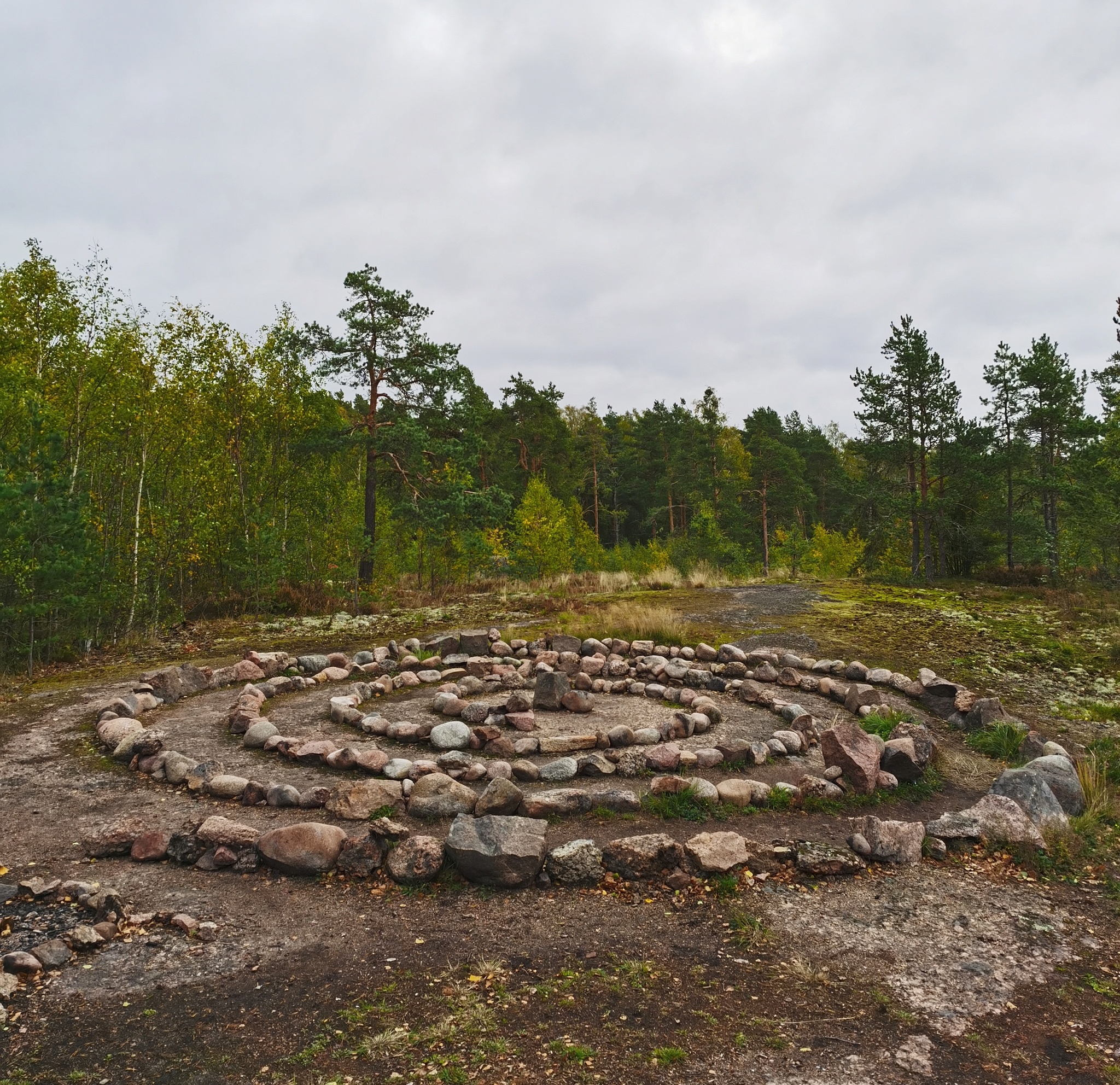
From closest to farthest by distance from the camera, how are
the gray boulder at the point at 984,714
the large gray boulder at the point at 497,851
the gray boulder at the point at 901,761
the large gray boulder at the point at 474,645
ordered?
the large gray boulder at the point at 497,851, the gray boulder at the point at 901,761, the gray boulder at the point at 984,714, the large gray boulder at the point at 474,645

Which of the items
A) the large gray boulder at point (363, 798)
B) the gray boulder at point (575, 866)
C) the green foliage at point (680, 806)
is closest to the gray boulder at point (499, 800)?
the large gray boulder at point (363, 798)

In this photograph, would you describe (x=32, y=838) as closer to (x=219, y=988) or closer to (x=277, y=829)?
(x=277, y=829)

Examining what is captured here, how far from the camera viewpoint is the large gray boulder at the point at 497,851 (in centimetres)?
482

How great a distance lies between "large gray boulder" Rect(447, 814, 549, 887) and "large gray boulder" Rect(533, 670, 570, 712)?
4.62 m

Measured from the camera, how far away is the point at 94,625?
48.7 ft

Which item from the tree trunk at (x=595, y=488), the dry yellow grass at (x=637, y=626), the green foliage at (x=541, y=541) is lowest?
the dry yellow grass at (x=637, y=626)

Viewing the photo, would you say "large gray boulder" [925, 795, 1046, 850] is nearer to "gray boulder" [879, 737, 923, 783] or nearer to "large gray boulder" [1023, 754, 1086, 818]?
"large gray boulder" [1023, 754, 1086, 818]

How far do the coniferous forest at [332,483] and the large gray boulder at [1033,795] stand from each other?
13633mm

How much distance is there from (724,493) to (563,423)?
11593 millimetres

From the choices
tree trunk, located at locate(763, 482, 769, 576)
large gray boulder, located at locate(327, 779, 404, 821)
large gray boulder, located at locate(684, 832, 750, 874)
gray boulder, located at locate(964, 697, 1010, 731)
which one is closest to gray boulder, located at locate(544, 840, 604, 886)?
large gray boulder, located at locate(684, 832, 750, 874)

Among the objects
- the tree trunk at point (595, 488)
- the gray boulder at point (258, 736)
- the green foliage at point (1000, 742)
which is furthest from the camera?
the tree trunk at point (595, 488)

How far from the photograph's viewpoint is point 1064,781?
20.2ft

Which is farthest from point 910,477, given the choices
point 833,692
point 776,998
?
point 776,998

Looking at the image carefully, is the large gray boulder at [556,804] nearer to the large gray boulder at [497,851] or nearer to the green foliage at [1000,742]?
the large gray boulder at [497,851]
